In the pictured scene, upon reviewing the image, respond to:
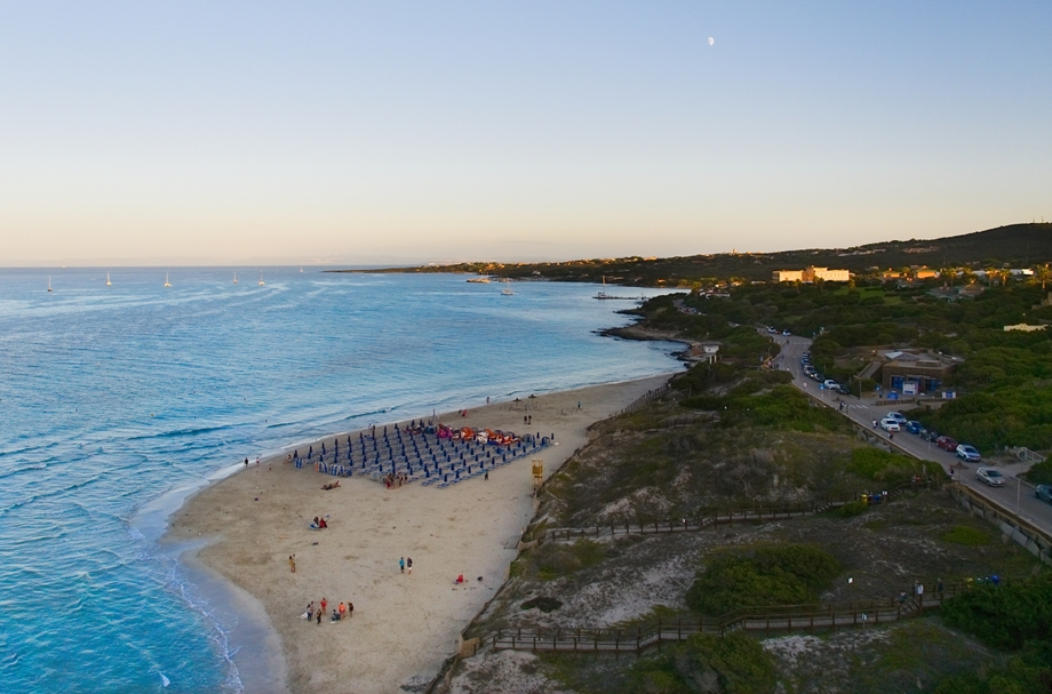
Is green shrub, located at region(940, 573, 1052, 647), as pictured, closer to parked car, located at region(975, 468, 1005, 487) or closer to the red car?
parked car, located at region(975, 468, 1005, 487)

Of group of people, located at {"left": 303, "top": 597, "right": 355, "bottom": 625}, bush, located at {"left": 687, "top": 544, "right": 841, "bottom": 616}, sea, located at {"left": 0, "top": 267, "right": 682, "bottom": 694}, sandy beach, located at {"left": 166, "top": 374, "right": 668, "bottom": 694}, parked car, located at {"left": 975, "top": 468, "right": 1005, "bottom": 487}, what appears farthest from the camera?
parked car, located at {"left": 975, "top": 468, "right": 1005, "bottom": 487}

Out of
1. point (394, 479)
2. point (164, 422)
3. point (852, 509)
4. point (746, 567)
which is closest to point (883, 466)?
point (852, 509)

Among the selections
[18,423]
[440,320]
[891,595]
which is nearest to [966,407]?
[891,595]

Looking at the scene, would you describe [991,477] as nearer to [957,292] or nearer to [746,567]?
[746,567]

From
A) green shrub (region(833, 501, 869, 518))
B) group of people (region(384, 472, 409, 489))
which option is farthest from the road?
group of people (region(384, 472, 409, 489))

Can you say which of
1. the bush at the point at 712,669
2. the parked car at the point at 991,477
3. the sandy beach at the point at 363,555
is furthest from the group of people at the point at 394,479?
the parked car at the point at 991,477

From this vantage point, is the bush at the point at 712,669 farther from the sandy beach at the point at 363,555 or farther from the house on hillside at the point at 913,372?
the house on hillside at the point at 913,372
